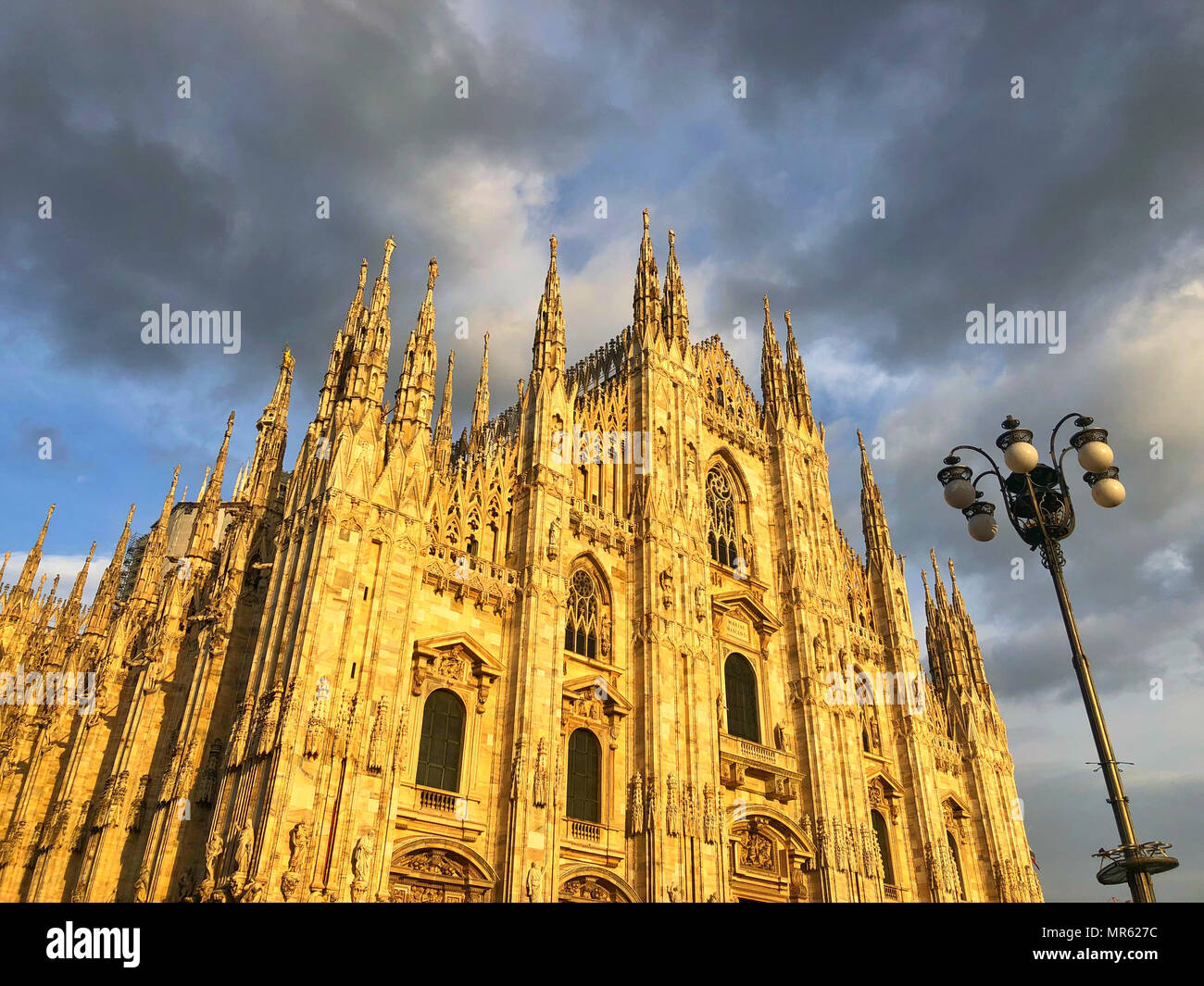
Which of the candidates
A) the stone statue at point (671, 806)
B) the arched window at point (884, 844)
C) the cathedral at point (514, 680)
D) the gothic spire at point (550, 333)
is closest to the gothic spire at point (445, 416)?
the cathedral at point (514, 680)

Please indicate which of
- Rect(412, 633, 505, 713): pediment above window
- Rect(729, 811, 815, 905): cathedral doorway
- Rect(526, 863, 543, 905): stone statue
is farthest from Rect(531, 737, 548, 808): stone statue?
Rect(729, 811, 815, 905): cathedral doorway

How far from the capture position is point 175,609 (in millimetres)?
26078

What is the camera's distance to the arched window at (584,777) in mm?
25203

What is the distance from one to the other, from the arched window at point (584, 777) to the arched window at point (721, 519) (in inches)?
414

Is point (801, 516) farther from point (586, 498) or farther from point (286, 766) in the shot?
point (286, 766)

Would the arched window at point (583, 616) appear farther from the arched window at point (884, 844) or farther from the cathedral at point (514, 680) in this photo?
the arched window at point (884, 844)

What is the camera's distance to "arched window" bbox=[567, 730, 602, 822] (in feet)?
82.7

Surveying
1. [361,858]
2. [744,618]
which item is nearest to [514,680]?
[361,858]

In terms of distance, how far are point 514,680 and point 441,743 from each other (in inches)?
105
